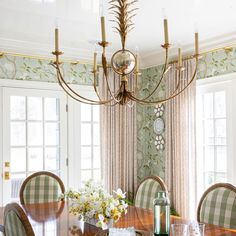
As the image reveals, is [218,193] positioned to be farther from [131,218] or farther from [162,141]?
[162,141]

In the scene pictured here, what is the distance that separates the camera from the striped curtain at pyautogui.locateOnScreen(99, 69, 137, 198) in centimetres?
540

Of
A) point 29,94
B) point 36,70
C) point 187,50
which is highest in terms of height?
point 187,50

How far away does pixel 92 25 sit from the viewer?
4094mm

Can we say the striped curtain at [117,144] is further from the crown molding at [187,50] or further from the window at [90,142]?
the crown molding at [187,50]

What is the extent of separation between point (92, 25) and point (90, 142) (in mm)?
1848

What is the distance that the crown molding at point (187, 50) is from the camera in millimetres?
4444

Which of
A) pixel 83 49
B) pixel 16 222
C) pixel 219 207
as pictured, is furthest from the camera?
pixel 83 49

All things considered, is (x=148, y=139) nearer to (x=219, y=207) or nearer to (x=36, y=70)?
(x=36, y=70)

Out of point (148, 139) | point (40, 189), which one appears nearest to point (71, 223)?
point (40, 189)

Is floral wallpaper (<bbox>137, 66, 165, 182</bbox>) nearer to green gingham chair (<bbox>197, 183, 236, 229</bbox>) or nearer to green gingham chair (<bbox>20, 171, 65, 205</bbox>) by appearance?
green gingham chair (<bbox>20, 171, 65, 205</bbox>)

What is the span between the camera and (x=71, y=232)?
259cm

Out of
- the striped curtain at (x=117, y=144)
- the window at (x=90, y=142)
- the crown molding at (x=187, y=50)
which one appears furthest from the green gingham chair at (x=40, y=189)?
the crown molding at (x=187, y=50)

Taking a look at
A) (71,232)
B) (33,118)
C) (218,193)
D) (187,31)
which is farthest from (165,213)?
(33,118)

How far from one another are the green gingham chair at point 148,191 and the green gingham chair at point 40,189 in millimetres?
818
